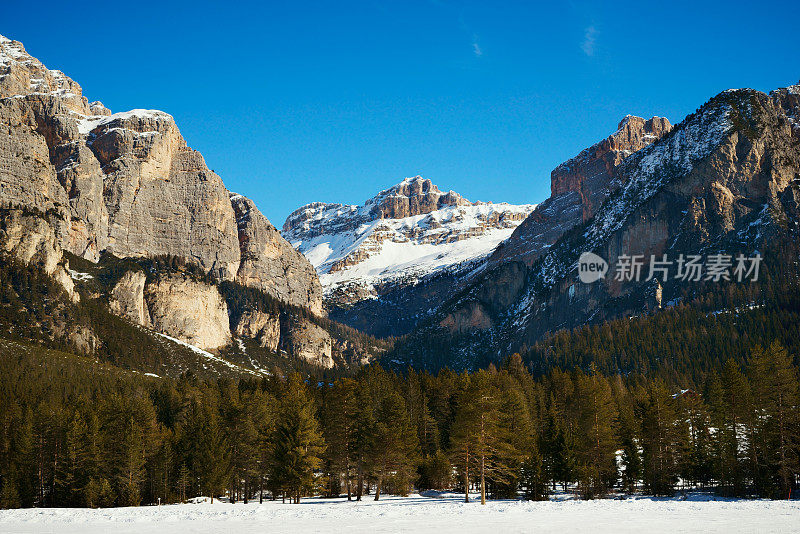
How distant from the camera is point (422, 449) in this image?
8344 cm

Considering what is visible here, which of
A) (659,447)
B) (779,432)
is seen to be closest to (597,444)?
(659,447)

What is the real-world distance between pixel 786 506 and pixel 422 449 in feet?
155

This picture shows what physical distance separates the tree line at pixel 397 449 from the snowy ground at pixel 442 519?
35.2 ft

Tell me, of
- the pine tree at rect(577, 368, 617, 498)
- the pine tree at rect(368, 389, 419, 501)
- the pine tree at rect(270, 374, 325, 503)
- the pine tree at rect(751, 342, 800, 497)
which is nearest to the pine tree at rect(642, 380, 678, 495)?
the pine tree at rect(577, 368, 617, 498)

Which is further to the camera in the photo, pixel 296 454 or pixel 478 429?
pixel 296 454

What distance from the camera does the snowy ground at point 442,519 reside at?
3494 cm

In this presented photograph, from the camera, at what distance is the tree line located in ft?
185

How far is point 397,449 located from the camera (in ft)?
203

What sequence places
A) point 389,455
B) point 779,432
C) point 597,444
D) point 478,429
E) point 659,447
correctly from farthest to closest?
point 597,444 < point 659,447 < point 389,455 < point 478,429 < point 779,432

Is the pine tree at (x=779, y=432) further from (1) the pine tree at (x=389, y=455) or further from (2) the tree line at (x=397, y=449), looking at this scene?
(1) the pine tree at (x=389, y=455)

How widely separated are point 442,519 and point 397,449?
2146cm

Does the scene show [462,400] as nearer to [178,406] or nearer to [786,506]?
[786,506]

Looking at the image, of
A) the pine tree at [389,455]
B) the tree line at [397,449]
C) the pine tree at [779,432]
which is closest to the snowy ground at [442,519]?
the pine tree at [779,432]

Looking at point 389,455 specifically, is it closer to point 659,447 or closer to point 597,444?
point 597,444
